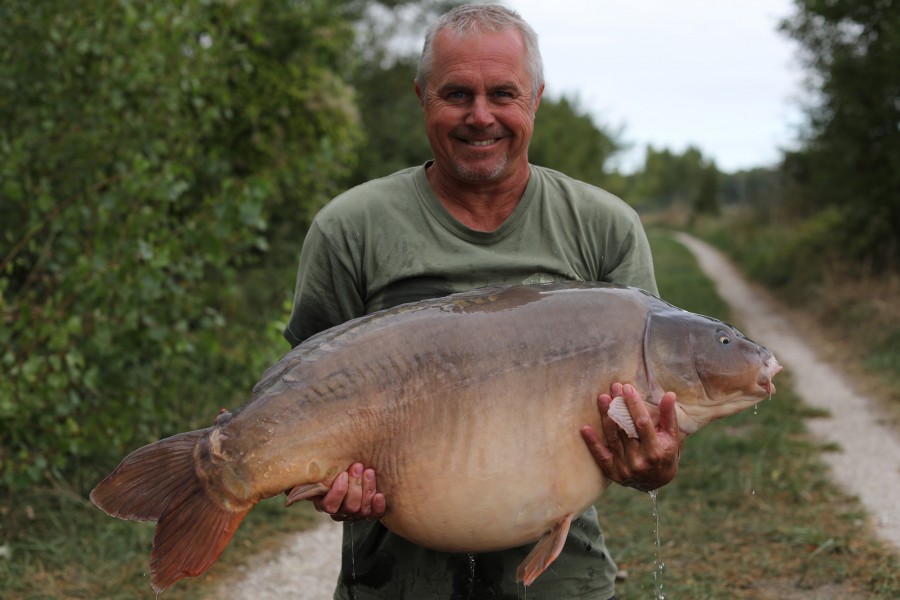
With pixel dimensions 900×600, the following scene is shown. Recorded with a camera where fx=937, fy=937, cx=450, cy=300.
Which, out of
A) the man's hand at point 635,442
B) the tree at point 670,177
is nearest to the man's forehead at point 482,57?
the man's hand at point 635,442

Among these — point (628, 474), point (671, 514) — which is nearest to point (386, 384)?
point (628, 474)

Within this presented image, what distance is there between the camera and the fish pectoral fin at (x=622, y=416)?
7.38 ft

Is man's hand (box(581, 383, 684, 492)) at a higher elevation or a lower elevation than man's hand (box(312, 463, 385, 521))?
higher

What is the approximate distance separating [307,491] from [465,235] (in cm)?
83

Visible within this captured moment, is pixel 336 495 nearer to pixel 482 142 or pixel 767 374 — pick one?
pixel 482 142

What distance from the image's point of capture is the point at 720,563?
5.31 m

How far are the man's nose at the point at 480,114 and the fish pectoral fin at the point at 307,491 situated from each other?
1025mm

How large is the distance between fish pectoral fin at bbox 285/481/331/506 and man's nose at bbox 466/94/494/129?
1.02m

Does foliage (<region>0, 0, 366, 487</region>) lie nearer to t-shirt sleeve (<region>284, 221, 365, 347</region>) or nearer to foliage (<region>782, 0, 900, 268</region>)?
t-shirt sleeve (<region>284, 221, 365, 347</region>)

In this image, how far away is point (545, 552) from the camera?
90.2 inches

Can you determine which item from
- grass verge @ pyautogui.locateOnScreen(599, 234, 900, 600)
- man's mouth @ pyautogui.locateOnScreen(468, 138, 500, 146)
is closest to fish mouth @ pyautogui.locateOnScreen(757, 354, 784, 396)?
man's mouth @ pyautogui.locateOnScreen(468, 138, 500, 146)

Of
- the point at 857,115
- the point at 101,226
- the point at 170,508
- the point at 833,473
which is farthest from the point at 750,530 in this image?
the point at 857,115

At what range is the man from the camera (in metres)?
2.54

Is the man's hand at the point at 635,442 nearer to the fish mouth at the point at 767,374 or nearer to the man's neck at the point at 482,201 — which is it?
the fish mouth at the point at 767,374
